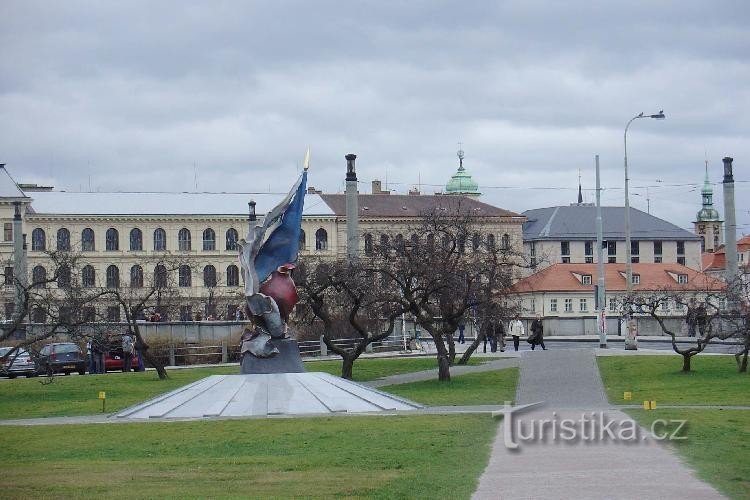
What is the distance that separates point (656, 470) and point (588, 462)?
1.21 m

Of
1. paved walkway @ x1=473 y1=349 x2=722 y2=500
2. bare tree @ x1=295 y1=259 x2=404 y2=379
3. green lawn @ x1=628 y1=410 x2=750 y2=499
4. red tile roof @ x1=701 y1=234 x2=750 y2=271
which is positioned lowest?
green lawn @ x1=628 y1=410 x2=750 y2=499

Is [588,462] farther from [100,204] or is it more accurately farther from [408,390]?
[100,204]

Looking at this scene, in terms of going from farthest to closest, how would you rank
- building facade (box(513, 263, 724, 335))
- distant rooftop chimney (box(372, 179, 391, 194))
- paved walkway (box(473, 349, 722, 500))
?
distant rooftop chimney (box(372, 179, 391, 194)) → building facade (box(513, 263, 724, 335)) → paved walkway (box(473, 349, 722, 500))

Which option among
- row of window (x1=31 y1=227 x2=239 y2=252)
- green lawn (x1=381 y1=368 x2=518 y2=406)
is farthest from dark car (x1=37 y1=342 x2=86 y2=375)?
row of window (x1=31 y1=227 x2=239 y2=252)

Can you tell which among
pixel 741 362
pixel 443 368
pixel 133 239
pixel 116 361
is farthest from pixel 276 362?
pixel 133 239

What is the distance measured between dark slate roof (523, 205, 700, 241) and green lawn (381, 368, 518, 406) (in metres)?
82.6

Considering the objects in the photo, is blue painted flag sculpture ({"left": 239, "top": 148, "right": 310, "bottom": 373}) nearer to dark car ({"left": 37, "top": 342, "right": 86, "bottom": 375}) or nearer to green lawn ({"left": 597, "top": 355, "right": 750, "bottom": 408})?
green lawn ({"left": 597, "top": 355, "right": 750, "bottom": 408})

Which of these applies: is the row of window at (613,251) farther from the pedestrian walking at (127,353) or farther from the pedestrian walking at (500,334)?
the pedestrian walking at (127,353)

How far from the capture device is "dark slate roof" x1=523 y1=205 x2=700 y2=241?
130875 mm

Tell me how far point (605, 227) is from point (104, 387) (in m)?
90.2

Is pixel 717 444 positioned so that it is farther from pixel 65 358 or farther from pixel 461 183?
pixel 461 183

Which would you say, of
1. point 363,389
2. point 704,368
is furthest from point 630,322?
point 363,389

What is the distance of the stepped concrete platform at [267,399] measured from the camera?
3216 centimetres

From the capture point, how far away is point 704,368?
4778 centimetres
